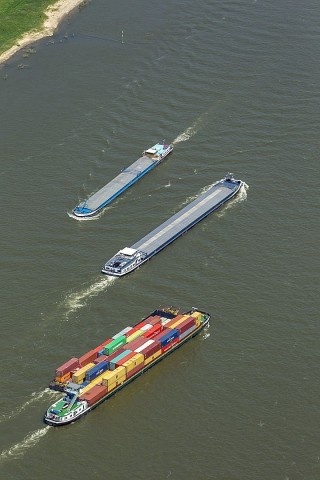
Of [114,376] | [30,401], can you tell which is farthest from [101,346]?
[30,401]

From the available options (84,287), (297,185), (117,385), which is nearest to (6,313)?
(84,287)

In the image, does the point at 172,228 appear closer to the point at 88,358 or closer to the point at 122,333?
the point at 122,333

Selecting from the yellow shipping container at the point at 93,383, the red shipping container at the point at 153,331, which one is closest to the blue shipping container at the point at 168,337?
the red shipping container at the point at 153,331

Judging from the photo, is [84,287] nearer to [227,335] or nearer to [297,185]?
[227,335]

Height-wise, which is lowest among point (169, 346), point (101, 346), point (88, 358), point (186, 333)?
point (186, 333)

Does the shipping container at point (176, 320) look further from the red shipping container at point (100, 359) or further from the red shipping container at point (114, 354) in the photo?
the red shipping container at point (100, 359)

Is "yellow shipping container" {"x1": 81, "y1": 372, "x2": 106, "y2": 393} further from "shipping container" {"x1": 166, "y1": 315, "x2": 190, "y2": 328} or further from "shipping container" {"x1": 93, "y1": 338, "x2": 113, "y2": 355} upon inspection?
"shipping container" {"x1": 166, "y1": 315, "x2": 190, "y2": 328}
